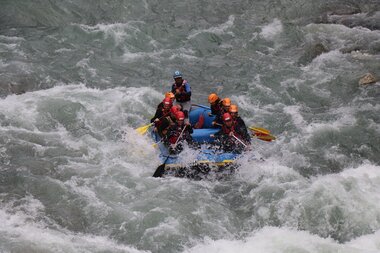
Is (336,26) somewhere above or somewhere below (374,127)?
above

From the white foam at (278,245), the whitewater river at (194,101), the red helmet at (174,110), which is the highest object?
the red helmet at (174,110)

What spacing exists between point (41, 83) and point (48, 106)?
1.51m

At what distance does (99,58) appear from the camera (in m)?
16.5

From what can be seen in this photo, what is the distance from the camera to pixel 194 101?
1475 cm

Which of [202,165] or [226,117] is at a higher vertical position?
[226,117]

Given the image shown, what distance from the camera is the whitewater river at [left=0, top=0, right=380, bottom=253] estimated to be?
388 inches

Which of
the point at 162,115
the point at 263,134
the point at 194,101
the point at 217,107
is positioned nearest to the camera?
the point at 162,115

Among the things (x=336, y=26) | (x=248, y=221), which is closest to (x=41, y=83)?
(x=248, y=221)

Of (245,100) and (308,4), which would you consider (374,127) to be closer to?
(245,100)

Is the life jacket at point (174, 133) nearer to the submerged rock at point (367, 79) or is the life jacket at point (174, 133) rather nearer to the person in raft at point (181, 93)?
the person in raft at point (181, 93)

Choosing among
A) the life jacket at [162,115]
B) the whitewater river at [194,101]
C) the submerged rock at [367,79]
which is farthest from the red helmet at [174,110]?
the submerged rock at [367,79]

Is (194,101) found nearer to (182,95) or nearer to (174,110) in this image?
(182,95)

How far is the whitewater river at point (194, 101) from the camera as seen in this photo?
9.84m

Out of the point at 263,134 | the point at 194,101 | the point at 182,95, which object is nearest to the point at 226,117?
the point at 263,134
